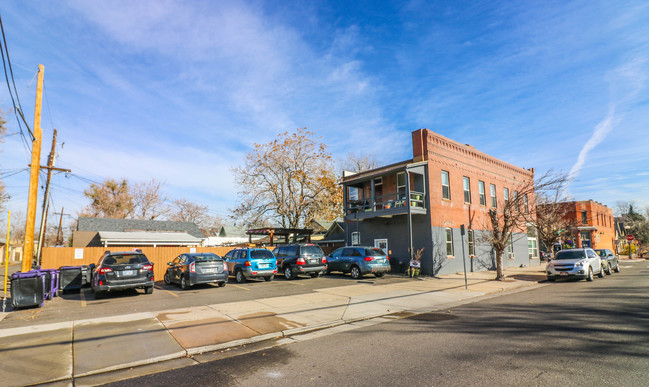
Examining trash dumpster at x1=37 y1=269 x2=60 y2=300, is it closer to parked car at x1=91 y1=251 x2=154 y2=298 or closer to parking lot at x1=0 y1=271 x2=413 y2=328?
parking lot at x1=0 y1=271 x2=413 y2=328

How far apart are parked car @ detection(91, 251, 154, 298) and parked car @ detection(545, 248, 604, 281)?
18.7 meters

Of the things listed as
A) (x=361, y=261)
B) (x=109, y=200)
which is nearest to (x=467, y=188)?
(x=361, y=261)

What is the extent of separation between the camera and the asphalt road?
4.98m

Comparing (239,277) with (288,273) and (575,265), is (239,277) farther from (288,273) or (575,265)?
(575,265)

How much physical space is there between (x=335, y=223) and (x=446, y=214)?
1555 cm

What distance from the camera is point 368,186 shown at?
82.7 ft

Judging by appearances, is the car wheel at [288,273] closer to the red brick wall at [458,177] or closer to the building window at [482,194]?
the red brick wall at [458,177]

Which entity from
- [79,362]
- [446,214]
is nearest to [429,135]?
[446,214]

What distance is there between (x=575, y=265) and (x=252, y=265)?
1548 centimetres

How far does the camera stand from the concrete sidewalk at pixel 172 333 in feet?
19.1

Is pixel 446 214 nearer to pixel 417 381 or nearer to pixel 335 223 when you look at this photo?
pixel 335 223

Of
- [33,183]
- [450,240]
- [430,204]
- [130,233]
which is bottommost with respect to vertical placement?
[450,240]

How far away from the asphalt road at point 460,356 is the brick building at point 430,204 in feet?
38.1

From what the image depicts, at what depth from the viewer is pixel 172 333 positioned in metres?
7.70
